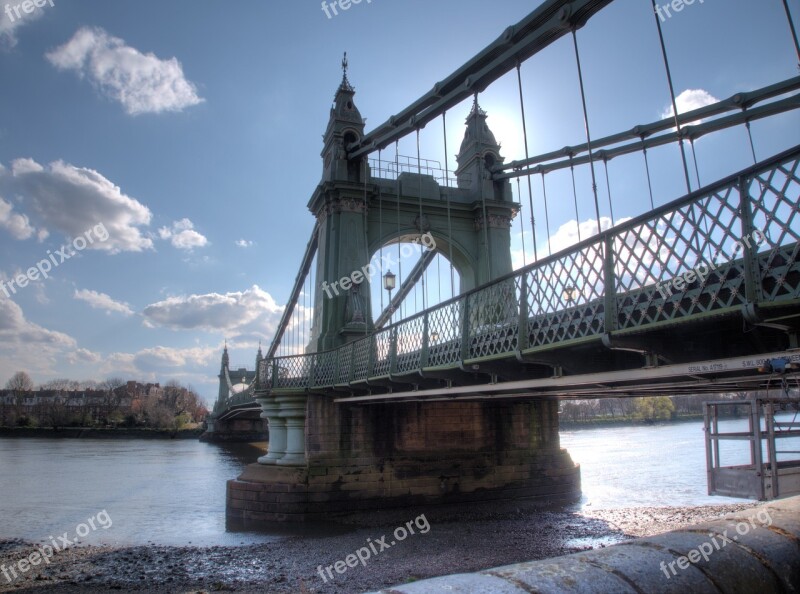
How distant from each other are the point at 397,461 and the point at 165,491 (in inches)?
510

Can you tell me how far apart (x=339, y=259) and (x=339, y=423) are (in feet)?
18.8

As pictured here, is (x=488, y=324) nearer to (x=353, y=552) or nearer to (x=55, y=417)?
(x=353, y=552)

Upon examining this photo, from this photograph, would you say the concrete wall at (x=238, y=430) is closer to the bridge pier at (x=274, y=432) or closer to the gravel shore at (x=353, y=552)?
the bridge pier at (x=274, y=432)

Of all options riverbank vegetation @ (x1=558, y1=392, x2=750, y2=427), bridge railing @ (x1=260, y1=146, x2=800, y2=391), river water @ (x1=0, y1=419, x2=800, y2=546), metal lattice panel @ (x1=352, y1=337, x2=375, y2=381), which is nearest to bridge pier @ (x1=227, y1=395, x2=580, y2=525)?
river water @ (x1=0, y1=419, x2=800, y2=546)

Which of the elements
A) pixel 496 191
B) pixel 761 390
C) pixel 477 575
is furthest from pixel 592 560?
pixel 496 191

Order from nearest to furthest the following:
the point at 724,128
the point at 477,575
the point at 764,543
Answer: the point at 477,575, the point at 764,543, the point at 724,128

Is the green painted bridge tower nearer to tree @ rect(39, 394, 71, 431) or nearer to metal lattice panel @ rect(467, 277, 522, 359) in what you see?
metal lattice panel @ rect(467, 277, 522, 359)

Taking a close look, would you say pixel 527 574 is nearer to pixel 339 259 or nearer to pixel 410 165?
pixel 339 259

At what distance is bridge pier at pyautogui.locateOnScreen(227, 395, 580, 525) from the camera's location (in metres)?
14.8

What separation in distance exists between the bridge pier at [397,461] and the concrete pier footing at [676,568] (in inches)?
528

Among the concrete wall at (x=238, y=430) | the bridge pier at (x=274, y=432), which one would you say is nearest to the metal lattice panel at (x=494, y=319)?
the bridge pier at (x=274, y=432)

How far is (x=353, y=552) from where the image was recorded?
12.0 metres

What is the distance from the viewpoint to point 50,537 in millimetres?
14734

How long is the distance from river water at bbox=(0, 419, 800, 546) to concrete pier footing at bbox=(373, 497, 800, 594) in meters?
13.0
